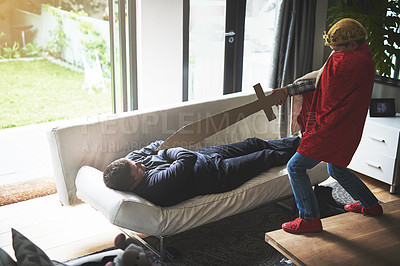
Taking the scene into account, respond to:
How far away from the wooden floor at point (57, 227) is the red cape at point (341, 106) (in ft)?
4.55

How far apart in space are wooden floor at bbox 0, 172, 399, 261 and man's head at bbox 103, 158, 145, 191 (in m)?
0.50

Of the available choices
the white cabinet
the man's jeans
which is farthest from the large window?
the white cabinet

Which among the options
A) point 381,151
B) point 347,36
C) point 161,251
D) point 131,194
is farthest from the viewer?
point 381,151

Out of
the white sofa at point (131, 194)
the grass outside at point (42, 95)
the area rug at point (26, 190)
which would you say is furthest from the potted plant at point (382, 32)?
the area rug at point (26, 190)

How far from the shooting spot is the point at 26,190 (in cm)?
365

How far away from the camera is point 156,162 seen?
295 cm

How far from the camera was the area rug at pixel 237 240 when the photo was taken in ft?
9.21

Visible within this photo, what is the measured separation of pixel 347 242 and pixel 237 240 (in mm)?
681

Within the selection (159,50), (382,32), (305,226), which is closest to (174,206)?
(305,226)

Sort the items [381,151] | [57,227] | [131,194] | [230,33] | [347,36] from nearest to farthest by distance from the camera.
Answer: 1. [347,36]
2. [131,194]
3. [57,227]
4. [381,151]
5. [230,33]

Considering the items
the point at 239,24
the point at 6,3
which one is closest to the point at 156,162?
the point at 6,3

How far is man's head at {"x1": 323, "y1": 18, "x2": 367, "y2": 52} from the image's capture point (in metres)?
2.56

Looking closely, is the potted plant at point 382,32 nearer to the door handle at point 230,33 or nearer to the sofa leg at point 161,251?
the door handle at point 230,33

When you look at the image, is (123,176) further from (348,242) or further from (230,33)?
(230,33)
